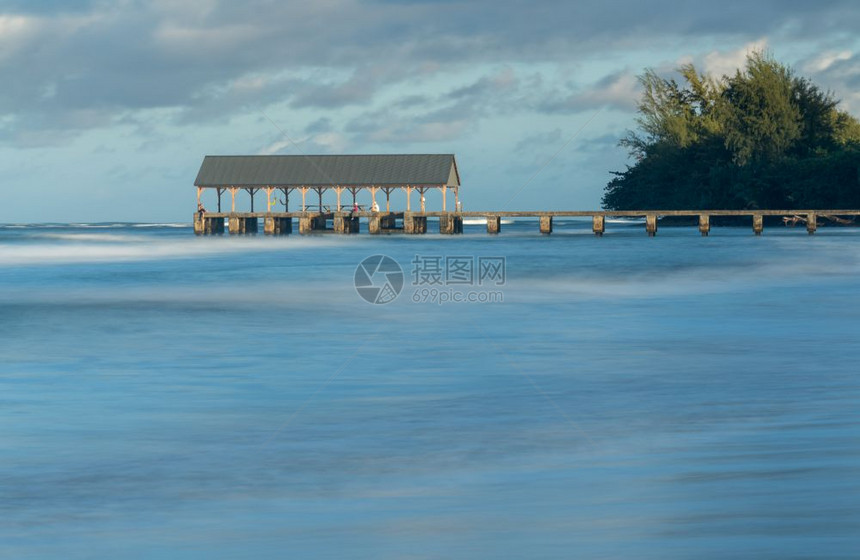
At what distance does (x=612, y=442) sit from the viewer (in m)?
8.38

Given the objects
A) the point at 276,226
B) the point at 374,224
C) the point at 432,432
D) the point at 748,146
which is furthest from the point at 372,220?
the point at 432,432

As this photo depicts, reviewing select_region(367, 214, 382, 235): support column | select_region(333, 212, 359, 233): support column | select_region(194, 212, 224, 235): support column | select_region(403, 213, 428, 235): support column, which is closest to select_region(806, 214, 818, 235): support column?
select_region(403, 213, 428, 235): support column

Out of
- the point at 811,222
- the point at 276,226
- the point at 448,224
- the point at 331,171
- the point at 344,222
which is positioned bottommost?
the point at 276,226

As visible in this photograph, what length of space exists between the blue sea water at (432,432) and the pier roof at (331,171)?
150 feet

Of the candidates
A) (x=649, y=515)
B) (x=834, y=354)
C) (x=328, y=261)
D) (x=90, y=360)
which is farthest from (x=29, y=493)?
(x=328, y=261)

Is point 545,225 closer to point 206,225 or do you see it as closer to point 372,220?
point 372,220

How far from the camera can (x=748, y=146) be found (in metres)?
67.6

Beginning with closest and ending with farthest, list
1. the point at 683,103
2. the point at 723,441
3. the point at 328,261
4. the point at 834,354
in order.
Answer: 1. the point at 723,441
2. the point at 834,354
3. the point at 328,261
4. the point at 683,103

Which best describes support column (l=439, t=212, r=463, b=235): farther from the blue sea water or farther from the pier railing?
the blue sea water

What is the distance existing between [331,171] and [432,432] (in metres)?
61.0

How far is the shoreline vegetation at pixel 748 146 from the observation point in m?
63.3

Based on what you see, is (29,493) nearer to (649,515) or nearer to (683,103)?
(649,515)

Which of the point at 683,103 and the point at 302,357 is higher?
the point at 683,103

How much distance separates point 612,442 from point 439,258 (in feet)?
108
